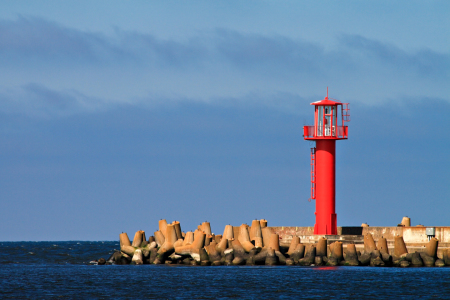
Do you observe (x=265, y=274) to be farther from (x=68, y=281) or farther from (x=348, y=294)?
(x=68, y=281)

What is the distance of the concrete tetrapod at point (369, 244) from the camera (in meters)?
31.1

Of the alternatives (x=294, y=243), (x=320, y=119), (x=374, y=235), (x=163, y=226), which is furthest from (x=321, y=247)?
(x=163, y=226)

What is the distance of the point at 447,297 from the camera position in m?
24.5

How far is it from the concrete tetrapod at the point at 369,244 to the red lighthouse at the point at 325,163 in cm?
230

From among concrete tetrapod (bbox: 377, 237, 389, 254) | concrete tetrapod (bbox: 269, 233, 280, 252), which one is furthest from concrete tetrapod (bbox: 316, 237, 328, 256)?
concrete tetrapod (bbox: 377, 237, 389, 254)

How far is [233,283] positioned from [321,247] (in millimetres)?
5097

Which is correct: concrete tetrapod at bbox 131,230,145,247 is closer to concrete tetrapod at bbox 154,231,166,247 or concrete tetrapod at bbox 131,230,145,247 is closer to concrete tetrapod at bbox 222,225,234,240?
concrete tetrapod at bbox 154,231,166,247

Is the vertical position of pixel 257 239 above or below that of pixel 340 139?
below

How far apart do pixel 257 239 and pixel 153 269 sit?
4.60 m

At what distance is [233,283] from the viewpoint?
28125 mm

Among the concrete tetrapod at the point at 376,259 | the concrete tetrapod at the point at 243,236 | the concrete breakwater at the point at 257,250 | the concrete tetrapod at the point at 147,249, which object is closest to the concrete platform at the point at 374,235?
the concrete breakwater at the point at 257,250

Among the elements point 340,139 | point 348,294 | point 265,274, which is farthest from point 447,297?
point 340,139

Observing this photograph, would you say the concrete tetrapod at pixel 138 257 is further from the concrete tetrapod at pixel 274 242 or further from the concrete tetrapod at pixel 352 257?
the concrete tetrapod at pixel 352 257

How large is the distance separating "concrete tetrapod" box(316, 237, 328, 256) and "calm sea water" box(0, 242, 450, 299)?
2.30 ft
